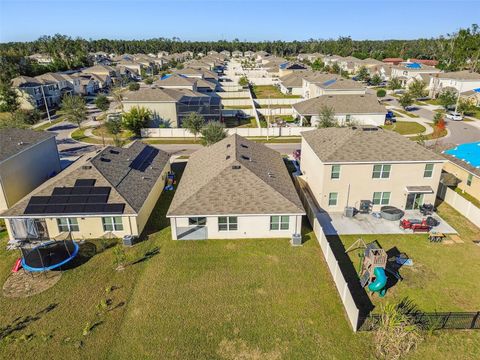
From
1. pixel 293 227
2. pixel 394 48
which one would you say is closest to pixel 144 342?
pixel 293 227

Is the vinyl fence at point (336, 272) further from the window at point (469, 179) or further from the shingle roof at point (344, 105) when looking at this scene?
the shingle roof at point (344, 105)

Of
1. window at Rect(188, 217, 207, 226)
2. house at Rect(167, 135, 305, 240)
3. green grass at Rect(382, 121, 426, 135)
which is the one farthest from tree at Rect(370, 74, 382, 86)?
window at Rect(188, 217, 207, 226)

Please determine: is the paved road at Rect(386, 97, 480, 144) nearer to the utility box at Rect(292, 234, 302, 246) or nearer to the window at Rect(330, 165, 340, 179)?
the window at Rect(330, 165, 340, 179)

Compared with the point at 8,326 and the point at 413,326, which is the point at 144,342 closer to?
the point at 8,326

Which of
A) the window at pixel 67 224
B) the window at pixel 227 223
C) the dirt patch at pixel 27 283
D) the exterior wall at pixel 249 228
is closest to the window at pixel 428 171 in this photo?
the exterior wall at pixel 249 228

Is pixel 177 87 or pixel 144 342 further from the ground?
pixel 177 87
